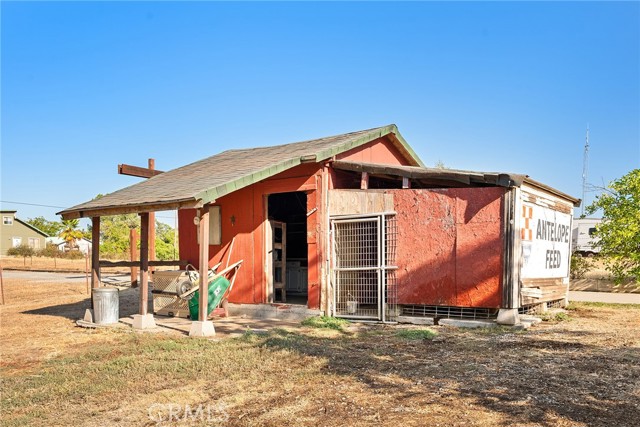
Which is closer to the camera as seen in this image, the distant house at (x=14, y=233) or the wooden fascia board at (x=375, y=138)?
the wooden fascia board at (x=375, y=138)

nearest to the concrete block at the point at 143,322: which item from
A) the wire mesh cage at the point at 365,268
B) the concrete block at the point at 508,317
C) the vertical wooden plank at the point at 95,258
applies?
the vertical wooden plank at the point at 95,258

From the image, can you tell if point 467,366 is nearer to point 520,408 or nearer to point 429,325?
point 520,408

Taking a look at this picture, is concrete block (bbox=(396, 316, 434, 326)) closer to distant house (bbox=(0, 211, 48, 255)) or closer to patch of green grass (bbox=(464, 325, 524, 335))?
patch of green grass (bbox=(464, 325, 524, 335))

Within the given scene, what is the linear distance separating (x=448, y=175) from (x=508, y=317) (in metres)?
2.94

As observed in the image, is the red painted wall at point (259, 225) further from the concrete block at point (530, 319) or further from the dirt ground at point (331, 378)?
the concrete block at point (530, 319)

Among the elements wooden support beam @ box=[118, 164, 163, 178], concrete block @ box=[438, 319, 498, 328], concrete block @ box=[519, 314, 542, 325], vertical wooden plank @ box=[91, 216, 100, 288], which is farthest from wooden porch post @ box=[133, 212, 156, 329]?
concrete block @ box=[519, 314, 542, 325]

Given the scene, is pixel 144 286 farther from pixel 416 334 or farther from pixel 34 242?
pixel 34 242

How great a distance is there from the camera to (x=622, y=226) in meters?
13.9

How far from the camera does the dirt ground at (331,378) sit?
491cm

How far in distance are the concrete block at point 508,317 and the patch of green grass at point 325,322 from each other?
303 centimetres

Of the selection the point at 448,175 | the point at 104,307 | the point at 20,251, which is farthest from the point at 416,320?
the point at 20,251

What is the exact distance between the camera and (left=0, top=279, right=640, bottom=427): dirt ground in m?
4.91

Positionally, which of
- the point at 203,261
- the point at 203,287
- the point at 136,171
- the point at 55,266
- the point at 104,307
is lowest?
the point at 55,266

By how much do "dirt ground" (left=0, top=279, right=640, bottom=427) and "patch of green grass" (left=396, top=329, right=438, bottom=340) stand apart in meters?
0.05
